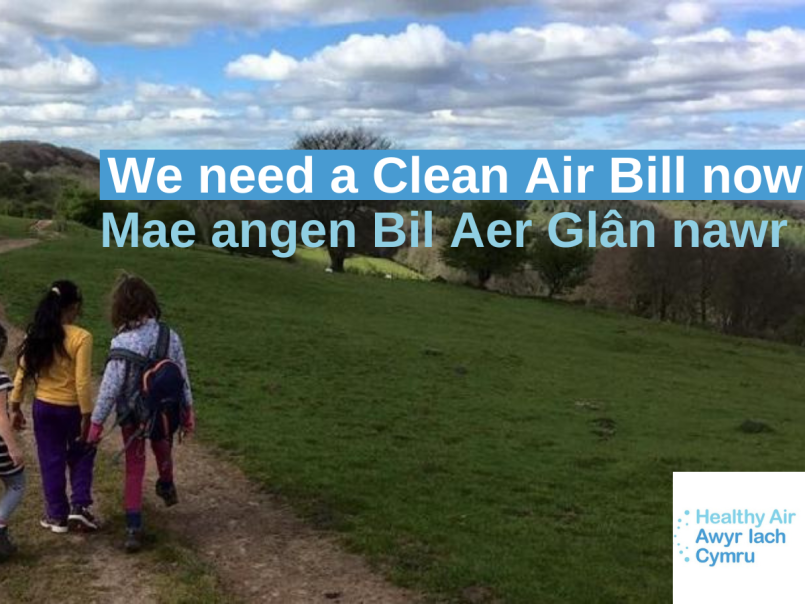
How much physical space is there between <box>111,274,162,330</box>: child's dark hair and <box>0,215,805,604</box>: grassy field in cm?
291

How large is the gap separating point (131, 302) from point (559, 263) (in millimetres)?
59264

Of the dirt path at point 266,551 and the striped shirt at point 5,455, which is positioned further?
the dirt path at point 266,551

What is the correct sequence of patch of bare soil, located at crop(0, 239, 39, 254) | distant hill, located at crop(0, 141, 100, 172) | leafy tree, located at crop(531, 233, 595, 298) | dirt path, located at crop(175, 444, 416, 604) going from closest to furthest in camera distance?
1. dirt path, located at crop(175, 444, 416, 604)
2. patch of bare soil, located at crop(0, 239, 39, 254)
3. leafy tree, located at crop(531, 233, 595, 298)
4. distant hill, located at crop(0, 141, 100, 172)

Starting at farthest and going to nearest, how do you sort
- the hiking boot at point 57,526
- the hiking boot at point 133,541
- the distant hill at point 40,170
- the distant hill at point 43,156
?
the distant hill at point 43,156 < the distant hill at point 40,170 < the hiking boot at point 57,526 < the hiking boot at point 133,541

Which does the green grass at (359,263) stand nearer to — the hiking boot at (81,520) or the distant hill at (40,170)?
the distant hill at (40,170)

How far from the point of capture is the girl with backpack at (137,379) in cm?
734

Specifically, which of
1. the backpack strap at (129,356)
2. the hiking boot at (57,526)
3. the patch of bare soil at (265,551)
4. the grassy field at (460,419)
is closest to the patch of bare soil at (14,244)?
the grassy field at (460,419)

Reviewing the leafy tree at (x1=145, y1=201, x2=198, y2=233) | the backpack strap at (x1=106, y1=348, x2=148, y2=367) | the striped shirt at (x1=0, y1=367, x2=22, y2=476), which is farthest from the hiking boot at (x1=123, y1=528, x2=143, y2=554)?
the leafy tree at (x1=145, y1=201, x2=198, y2=233)

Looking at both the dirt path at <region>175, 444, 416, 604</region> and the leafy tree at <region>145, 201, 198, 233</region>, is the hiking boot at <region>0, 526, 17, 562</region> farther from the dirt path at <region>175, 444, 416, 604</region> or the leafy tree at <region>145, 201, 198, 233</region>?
the leafy tree at <region>145, 201, 198, 233</region>

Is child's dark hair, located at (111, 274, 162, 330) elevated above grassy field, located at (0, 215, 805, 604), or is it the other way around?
child's dark hair, located at (111, 274, 162, 330)

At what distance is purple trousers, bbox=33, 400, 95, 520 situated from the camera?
24.6 ft

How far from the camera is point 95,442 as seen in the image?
294 inches

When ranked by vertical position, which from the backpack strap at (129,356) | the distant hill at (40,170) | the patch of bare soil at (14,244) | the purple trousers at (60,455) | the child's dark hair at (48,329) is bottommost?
the purple trousers at (60,455)

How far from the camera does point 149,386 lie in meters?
7.33
